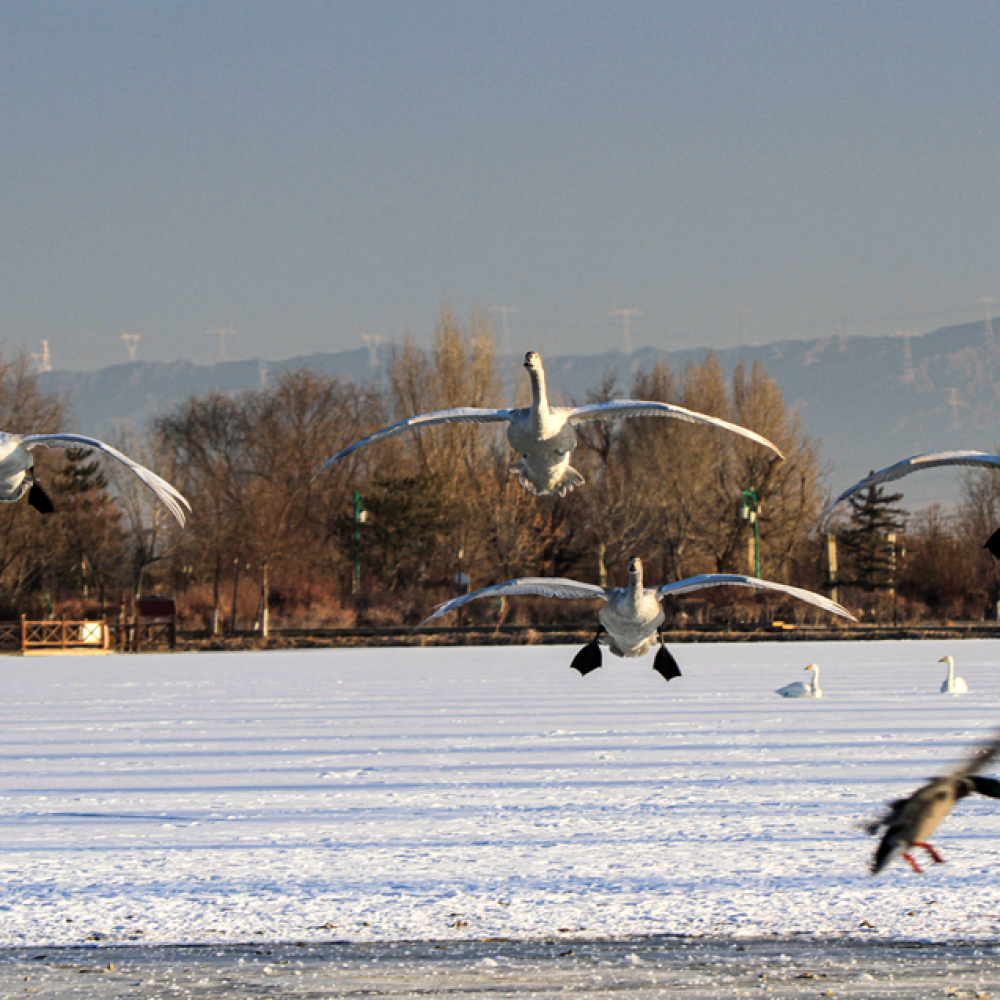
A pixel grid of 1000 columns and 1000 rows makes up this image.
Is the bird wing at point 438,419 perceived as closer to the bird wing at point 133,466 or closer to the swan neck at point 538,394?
the swan neck at point 538,394

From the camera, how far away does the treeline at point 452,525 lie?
5500cm

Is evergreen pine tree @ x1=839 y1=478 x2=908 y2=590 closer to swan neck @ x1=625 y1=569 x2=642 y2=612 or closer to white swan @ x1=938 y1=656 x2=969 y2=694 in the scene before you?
white swan @ x1=938 y1=656 x2=969 y2=694

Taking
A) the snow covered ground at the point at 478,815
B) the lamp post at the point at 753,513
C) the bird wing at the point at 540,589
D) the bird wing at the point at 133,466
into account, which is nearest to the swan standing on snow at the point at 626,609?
the bird wing at the point at 540,589

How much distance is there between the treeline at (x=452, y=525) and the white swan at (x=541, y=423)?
4020 cm

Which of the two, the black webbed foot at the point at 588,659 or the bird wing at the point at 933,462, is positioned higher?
the bird wing at the point at 933,462

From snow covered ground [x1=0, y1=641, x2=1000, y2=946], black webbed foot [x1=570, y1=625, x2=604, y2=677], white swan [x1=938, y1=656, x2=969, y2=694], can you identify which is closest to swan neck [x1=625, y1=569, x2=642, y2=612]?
black webbed foot [x1=570, y1=625, x2=604, y2=677]

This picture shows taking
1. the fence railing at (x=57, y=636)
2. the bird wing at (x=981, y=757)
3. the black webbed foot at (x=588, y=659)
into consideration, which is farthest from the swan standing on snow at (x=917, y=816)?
the fence railing at (x=57, y=636)

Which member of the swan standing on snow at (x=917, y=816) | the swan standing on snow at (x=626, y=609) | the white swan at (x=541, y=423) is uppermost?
the white swan at (x=541, y=423)

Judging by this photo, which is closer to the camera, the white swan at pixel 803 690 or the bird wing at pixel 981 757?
the bird wing at pixel 981 757

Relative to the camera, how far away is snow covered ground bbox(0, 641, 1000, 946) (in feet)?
34.0

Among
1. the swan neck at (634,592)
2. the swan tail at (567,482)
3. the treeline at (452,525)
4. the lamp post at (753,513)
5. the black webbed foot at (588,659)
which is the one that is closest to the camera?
the swan tail at (567,482)

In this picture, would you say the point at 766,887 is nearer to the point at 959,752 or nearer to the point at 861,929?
the point at 861,929

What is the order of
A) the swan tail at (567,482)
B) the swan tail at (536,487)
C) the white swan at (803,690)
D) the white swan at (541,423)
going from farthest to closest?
the white swan at (803,690) < the swan tail at (567,482) < the swan tail at (536,487) < the white swan at (541,423)

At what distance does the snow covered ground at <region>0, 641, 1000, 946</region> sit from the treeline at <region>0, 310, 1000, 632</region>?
1053 inches
